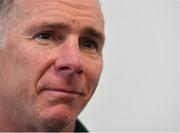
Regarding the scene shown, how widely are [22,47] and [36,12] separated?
132 mm

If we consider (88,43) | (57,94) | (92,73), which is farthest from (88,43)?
(57,94)

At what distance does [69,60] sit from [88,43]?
20 cm

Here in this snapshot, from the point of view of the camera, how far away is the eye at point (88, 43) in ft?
3.95

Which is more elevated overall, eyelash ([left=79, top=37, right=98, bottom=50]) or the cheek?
eyelash ([left=79, top=37, right=98, bottom=50])

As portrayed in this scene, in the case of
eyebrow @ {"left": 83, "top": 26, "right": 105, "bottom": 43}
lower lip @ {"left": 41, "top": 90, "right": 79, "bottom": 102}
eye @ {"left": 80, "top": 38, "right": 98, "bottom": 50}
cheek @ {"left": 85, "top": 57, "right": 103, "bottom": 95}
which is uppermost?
eyebrow @ {"left": 83, "top": 26, "right": 105, "bottom": 43}

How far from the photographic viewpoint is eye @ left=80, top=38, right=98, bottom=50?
120 centimetres

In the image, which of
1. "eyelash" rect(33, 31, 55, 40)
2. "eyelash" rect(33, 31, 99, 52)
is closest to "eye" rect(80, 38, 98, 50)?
"eyelash" rect(33, 31, 99, 52)

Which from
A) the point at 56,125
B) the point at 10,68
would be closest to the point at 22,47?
the point at 10,68

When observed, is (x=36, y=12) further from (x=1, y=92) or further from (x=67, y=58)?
(x=1, y=92)

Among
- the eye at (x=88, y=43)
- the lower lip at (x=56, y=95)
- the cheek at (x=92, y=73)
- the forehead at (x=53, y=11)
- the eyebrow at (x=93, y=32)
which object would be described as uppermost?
the forehead at (x=53, y=11)

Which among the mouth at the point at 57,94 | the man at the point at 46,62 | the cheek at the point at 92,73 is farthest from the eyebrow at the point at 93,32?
the mouth at the point at 57,94

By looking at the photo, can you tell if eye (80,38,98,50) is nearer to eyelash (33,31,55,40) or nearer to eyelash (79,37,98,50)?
eyelash (79,37,98,50)

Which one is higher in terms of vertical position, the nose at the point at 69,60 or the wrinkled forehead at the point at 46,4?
the wrinkled forehead at the point at 46,4

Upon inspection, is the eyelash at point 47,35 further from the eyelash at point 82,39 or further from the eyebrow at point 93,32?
the eyebrow at point 93,32
